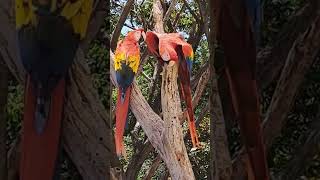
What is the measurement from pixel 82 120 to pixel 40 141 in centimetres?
13

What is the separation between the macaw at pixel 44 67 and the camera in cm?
158

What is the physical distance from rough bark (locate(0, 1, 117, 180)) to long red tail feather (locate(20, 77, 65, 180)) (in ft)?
0.10

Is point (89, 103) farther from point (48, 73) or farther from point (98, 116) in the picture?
point (48, 73)

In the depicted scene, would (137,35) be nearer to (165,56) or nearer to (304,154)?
(165,56)

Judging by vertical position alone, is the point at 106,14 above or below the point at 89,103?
above

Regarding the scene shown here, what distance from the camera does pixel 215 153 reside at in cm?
166

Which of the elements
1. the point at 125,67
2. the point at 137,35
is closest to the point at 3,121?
the point at 125,67

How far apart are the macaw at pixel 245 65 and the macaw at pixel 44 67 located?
1.34 ft

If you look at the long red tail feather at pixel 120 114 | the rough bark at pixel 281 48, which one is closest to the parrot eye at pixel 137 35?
the long red tail feather at pixel 120 114

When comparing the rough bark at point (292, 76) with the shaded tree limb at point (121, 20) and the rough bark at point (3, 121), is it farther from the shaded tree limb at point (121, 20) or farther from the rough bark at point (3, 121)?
the shaded tree limb at point (121, 20)

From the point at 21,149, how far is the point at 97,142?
0.71ft

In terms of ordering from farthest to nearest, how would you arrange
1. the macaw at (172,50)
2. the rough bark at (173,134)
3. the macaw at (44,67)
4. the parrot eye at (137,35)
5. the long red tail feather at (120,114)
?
the parrot eye at (137,35) < the long red tail feather at (120,114) < the macaw at (172,50) < the rough bark at (173,134) < the macaw at (44,67)

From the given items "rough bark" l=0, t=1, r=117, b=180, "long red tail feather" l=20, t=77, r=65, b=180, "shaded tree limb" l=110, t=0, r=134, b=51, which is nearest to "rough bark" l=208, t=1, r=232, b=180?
"rough bark" l=0, t=1, r=117, b=180

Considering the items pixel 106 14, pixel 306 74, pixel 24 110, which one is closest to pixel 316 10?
pixel 306 74
